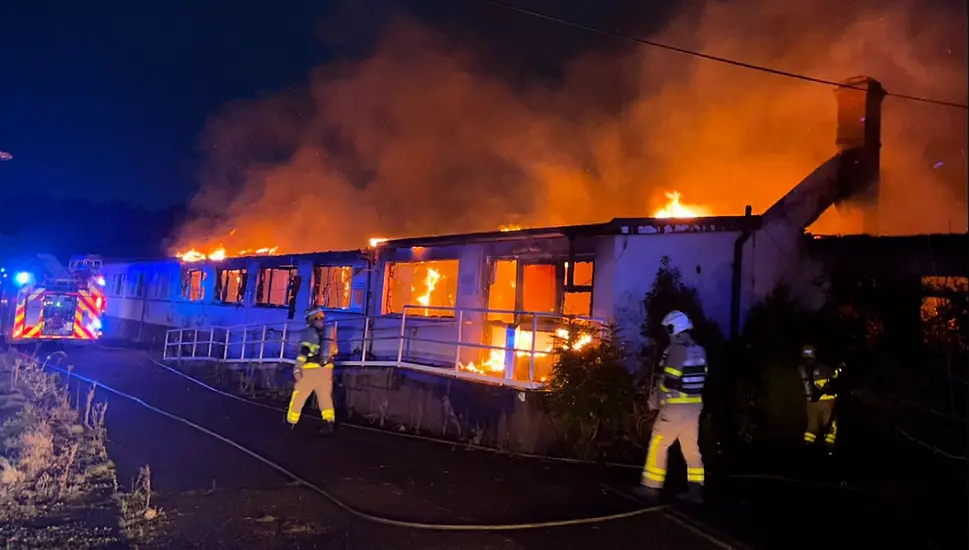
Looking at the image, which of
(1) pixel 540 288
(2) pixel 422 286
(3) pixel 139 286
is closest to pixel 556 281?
(1) pixel 540 288

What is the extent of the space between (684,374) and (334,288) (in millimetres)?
10843

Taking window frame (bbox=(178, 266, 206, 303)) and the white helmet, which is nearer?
the white helmet

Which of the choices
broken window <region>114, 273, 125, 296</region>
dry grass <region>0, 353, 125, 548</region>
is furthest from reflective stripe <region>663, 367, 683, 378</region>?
broken window <region>114, 273, 125, 296</region>

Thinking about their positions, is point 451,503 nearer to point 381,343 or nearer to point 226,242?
point 381,343

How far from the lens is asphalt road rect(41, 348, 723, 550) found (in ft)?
15.2

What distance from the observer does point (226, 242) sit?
92.0 ft

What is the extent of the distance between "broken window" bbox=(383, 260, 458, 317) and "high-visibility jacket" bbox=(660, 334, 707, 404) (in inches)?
258

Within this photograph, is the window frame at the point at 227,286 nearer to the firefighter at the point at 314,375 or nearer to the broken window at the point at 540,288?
the broken window at the point at 540,288

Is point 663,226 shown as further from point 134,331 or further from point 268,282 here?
point 134,331

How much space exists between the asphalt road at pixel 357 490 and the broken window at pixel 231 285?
9.61 metres

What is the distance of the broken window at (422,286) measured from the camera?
12336 mm

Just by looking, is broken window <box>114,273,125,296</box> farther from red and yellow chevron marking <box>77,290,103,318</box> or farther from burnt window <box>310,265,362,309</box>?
burnt window <box>310,265,362,309</box>

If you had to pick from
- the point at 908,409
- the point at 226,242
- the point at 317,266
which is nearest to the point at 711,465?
the point at 908,409

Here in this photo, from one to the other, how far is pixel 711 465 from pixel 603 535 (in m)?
2.63
